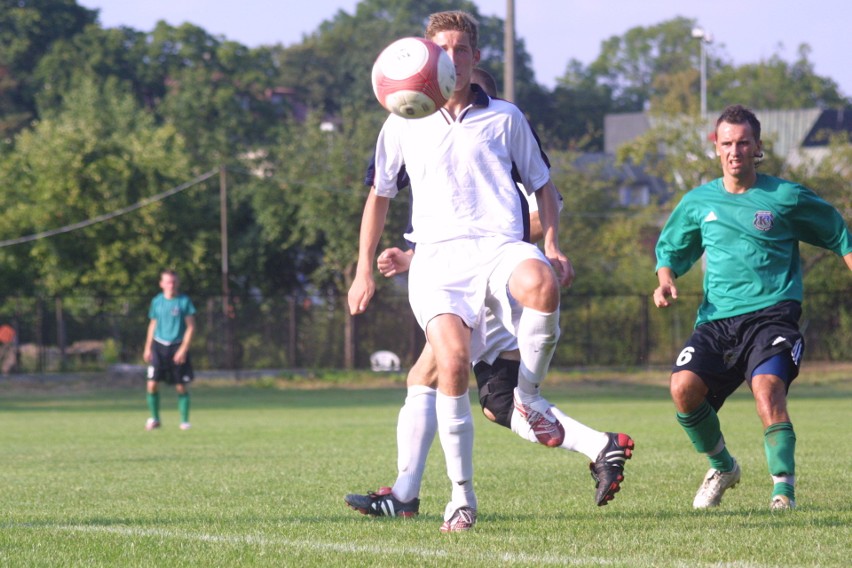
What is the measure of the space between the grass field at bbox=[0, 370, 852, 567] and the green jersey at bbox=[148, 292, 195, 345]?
1.57 metres

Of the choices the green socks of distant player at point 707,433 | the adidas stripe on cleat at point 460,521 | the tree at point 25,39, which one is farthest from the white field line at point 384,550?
the tree at point 25,39

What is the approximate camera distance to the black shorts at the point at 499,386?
19.1 ft

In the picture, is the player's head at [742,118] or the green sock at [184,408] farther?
the green sock at [184,408]

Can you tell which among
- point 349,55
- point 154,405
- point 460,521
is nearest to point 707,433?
point 460,521

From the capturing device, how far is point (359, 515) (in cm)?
616

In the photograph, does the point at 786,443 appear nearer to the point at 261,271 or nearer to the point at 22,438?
the point at 22,438

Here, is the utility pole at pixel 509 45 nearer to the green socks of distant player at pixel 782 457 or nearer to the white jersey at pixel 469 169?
the green socks of distant player at pixel 782 457

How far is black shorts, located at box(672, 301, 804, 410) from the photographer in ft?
20.3

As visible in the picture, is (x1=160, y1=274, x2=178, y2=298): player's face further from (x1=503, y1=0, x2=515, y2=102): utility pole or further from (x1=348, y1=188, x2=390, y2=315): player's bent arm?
(x1=503, y1=0, x2=515, y2=102): utility pole

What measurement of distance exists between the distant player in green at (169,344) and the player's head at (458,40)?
10.8m

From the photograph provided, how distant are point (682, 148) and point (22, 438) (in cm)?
2904

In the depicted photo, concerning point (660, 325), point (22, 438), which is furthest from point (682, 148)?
point (22, 438)

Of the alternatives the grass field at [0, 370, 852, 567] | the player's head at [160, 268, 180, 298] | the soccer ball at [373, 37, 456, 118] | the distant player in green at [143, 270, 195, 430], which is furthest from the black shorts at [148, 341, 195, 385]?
the soccer ball at [373, 37, 456, 118]

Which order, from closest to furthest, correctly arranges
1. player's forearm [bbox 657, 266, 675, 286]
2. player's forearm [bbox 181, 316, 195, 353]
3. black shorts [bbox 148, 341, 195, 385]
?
player's forearm [bbox 657, 266, 675, 286], player's forearm [bbox 181, 316, 195, 353], black shorts [bbox 148, 341, 195, 385]
